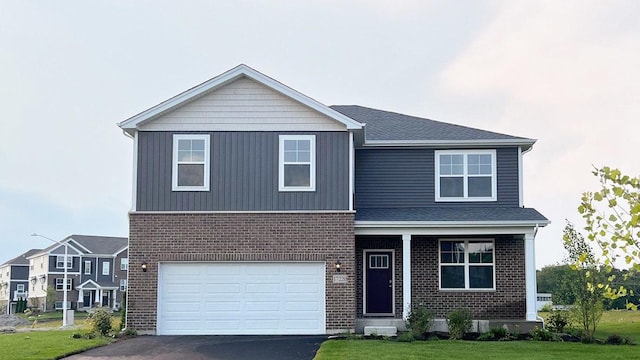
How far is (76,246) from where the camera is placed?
73.6 meters

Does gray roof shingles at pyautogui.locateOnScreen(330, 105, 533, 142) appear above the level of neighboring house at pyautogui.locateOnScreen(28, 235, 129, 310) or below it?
above

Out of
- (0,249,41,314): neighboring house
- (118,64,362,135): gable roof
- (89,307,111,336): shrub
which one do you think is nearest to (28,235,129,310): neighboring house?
(0,249,41,314): neighboring house

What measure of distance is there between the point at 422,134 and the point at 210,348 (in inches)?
365

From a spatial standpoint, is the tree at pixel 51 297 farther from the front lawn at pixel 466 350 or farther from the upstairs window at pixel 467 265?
the front lawn at pixel 466 350

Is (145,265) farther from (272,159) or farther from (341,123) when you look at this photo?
(341,123)

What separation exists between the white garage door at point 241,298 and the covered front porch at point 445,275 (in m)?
2.01

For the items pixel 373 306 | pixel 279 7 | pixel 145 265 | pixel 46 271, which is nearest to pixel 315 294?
pixel 373 306

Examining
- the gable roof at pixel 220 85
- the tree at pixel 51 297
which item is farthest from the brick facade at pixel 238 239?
the tree at pixel 51 297

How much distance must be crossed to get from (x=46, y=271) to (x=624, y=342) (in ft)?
209

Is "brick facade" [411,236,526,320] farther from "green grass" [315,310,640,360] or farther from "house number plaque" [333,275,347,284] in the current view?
"green grass" [315,310,640,360]

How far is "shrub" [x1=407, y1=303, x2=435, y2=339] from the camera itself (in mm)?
18219

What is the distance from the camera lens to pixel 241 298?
19.6m

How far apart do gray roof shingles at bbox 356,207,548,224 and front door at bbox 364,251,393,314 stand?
1.44m

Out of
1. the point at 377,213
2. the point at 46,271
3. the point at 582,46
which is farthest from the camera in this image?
the point at 46,271
